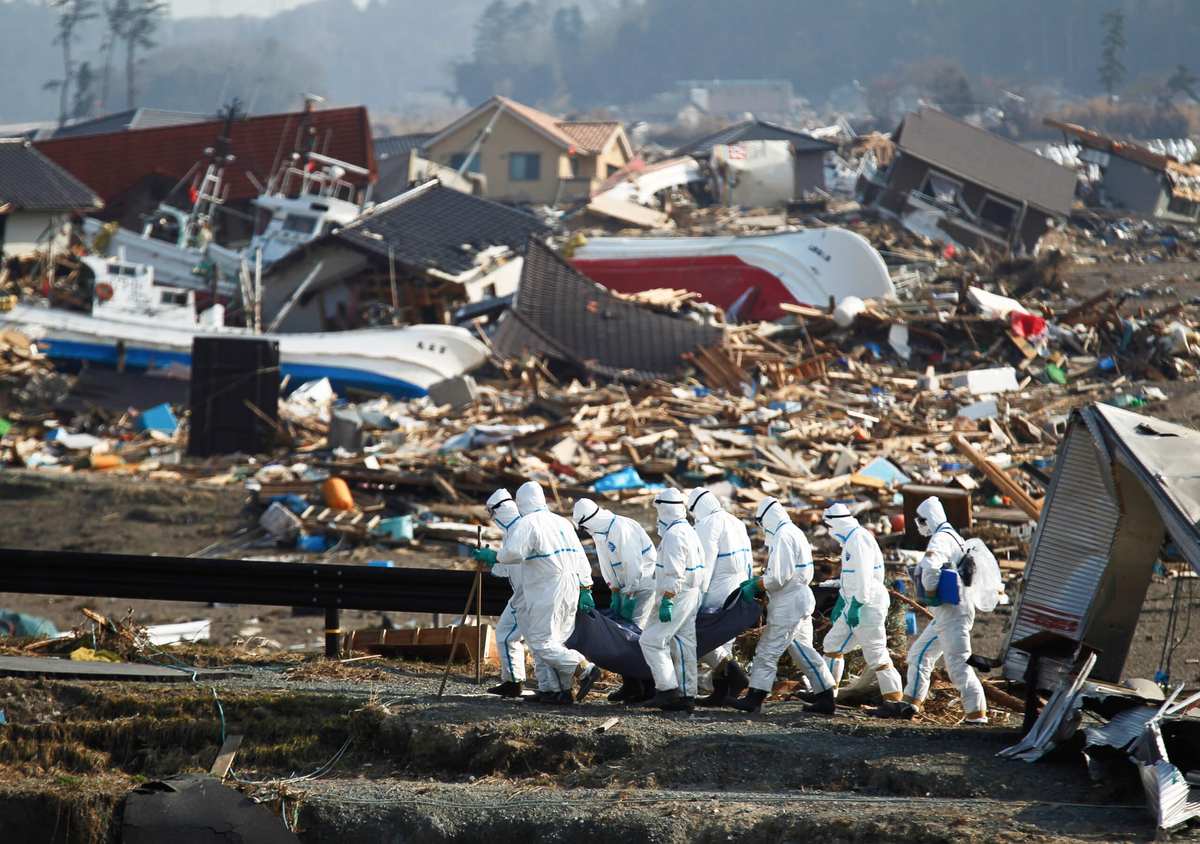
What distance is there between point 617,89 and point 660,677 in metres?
130

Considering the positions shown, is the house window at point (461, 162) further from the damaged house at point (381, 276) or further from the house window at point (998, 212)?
the damaged house at point (381, 276)

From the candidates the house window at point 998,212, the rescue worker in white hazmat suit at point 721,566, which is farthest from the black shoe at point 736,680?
the house window at point 998,212

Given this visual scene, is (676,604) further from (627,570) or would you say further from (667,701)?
(667,701)

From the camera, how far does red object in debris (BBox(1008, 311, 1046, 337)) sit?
20.7 m

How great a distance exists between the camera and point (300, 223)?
2733cm

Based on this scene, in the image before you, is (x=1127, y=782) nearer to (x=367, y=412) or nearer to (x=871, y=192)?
(x=367, y=412)

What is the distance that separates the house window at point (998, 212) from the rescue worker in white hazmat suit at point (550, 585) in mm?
30711

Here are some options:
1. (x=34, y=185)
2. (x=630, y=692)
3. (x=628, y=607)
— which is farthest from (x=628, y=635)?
(x=34, y=185)

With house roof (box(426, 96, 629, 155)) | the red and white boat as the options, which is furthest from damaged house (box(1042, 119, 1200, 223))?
house roof (box(426, 96, 629, 155))

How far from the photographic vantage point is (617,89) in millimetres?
130625

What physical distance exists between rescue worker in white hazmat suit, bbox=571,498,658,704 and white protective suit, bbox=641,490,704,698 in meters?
0.16

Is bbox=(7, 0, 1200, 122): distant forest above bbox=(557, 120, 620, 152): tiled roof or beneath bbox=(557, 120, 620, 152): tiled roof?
above

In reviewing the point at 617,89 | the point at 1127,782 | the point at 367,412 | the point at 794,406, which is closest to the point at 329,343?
the point at 367,412

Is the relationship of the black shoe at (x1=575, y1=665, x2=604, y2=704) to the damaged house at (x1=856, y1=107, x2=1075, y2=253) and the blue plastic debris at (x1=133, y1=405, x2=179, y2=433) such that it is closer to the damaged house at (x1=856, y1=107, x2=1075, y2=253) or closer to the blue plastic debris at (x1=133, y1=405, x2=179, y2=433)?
the blue plastic debris at (x1=133, y1=405, x2=179, y2=433)
